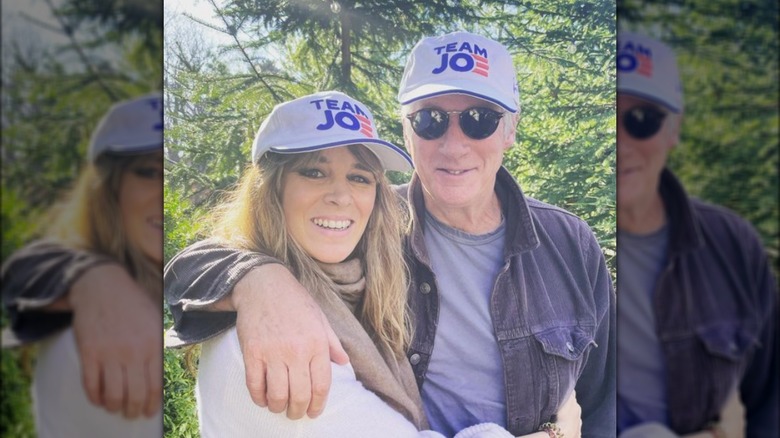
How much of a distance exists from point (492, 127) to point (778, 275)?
1.45 metres

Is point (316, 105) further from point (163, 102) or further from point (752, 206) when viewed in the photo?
point (752, 206)

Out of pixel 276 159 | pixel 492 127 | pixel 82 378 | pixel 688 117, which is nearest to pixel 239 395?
pixel 82 378

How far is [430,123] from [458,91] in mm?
195

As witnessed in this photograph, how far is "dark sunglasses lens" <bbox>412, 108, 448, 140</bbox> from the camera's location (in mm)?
3980

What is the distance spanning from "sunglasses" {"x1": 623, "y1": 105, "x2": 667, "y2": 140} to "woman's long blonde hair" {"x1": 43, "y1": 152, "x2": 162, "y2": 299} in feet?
7.36

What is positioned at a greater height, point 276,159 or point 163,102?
point 163,102

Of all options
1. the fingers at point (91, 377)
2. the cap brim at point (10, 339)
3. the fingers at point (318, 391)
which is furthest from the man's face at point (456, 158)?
the cap brim at point (10, 339)

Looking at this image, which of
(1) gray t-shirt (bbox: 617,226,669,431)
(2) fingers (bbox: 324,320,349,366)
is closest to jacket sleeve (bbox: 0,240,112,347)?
(2) fingers (bbox: 324,320,349,366)

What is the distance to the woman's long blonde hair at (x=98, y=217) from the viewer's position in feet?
12.7

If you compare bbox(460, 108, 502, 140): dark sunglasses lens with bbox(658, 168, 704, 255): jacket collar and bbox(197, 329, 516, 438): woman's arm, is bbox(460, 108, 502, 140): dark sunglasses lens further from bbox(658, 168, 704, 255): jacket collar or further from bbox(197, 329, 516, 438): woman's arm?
bbox(197, 329, 516, 438): woman's arm

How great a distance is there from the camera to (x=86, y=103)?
390cm

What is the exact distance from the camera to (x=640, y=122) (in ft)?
13.3

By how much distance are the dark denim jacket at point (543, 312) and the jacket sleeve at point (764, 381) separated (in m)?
0.61

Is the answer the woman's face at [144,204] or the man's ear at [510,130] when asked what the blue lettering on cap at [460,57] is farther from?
the woman's face at [144,204]
